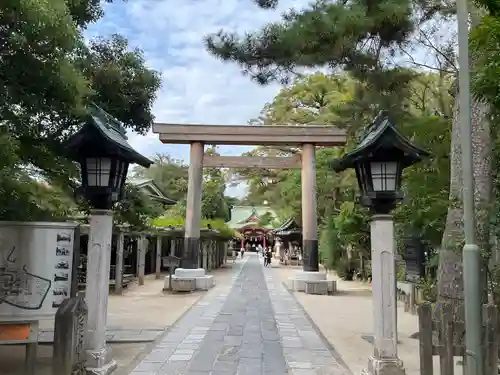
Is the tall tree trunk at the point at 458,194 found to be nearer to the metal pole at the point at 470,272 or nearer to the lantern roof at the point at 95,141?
Answer: the metal pole at the point at 470,272

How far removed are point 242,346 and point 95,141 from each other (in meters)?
3.83

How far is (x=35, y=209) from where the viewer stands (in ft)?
18.3

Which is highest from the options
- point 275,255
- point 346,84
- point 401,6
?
point 346,84

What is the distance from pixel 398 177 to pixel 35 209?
4432 millimetres

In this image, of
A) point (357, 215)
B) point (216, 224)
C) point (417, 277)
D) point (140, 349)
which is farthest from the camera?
point (216, 224)

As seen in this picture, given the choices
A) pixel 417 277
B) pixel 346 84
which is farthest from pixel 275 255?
pixel 417 277

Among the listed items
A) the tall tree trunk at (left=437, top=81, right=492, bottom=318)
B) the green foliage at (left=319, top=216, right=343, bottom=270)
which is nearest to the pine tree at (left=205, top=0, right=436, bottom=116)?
the tall tree trunk at (left=437, top=81, right=492, bottom=318)

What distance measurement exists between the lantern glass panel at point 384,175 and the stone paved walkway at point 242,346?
2385 millimetres

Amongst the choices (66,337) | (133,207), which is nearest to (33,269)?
(66,337)

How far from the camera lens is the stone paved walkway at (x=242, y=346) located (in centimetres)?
583

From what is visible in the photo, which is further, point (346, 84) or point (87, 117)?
point (346, 84)

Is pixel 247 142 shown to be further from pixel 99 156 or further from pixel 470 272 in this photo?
pixel 470 272

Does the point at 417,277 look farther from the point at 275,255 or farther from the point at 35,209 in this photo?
the point at 275,255

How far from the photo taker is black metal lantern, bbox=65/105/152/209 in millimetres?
5371
